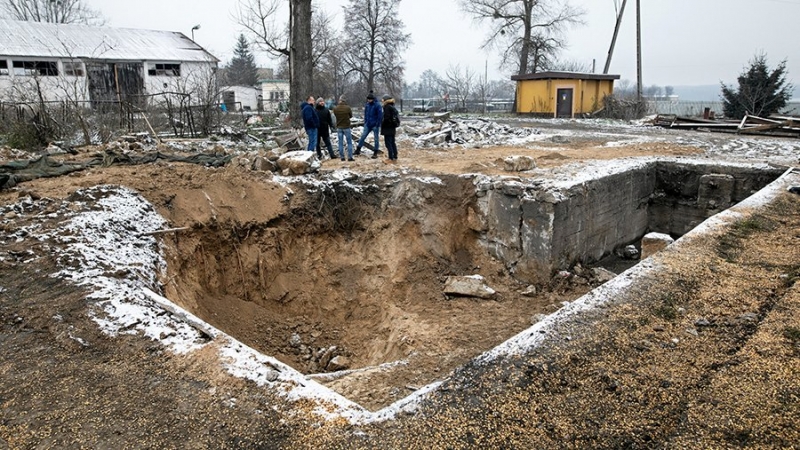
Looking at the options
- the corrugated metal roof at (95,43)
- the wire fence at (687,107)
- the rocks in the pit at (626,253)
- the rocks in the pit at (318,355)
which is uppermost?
the corrugated metal roof at (95,43)

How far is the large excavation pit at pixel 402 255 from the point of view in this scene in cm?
616

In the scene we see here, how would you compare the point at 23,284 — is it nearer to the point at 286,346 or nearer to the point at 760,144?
the point at 286,346

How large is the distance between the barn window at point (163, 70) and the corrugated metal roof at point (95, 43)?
49 cm

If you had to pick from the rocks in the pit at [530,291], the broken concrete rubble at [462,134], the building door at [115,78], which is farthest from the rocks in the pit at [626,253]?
the building door at [115,78]

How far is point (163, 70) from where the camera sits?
2992 cm

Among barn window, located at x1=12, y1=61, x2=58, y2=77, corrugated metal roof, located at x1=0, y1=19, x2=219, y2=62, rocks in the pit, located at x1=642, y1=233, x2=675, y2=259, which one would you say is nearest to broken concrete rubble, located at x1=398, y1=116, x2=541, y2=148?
rocks in the pit, located at x1=642, y1=233, x2=675, y2=259

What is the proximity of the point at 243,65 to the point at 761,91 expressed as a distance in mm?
50275

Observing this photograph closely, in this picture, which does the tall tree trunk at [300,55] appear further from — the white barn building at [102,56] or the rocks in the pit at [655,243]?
the rocks in the pit at [655,243]

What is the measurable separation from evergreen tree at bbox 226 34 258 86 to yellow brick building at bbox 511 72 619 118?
33.5 m

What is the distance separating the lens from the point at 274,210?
294 inches

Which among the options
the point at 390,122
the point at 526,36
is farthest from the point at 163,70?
the point at 390,122

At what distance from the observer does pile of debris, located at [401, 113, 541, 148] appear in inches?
515

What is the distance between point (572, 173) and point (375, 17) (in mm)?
29209

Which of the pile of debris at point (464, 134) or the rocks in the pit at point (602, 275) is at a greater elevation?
the pile of debris at point (464, 134)
